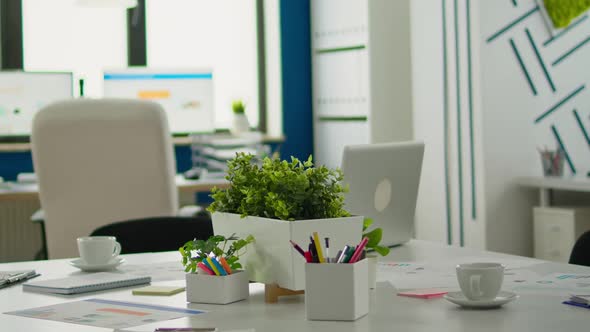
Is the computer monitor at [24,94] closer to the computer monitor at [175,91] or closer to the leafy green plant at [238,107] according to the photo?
the computer monitor at [175,91]

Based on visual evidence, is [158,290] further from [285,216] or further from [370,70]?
[370,70]

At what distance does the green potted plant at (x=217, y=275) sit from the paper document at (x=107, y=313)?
0.20 feet

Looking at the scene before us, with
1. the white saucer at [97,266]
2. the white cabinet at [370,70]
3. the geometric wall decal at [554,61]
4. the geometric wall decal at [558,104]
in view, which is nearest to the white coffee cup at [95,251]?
the white saucer at [97,266]

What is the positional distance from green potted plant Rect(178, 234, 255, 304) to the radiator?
4196mm

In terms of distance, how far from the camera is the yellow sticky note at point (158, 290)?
173cm

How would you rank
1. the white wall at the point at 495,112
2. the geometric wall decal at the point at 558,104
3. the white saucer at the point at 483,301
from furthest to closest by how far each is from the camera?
the geometric wall decal at the point at 558,104
the white wall at the point at 495,112
the white saucer at the point at 483,301

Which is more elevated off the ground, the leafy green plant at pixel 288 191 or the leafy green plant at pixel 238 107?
the leafy green plant at pixel 238 107

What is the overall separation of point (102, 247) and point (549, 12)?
3.60 m

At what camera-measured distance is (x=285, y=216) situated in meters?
1.61

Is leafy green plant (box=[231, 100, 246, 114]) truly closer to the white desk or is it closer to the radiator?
the radiator

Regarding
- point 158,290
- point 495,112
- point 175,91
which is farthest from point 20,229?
point 158,290

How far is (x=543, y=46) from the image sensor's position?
16.6 feet

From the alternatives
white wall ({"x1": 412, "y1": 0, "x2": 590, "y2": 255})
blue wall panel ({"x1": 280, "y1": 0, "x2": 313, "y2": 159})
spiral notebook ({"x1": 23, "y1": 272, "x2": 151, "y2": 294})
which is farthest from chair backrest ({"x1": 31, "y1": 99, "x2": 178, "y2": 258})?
blue wall panel ({"x1": 280, "y1": 0, "x2": 313, "y2": 159})

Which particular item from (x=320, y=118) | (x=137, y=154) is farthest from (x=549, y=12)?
(x=137, y=154)
